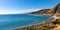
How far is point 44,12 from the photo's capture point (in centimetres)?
10631

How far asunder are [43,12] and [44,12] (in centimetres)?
111

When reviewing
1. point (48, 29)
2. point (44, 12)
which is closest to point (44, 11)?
point (44, 12)

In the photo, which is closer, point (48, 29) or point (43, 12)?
point (48, 29)

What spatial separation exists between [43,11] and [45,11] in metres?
2.77

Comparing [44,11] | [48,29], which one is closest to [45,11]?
[44,11]

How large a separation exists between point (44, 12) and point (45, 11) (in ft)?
5.83

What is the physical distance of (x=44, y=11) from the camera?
10631cm

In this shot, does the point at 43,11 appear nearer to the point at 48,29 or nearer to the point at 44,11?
the point at 44,11

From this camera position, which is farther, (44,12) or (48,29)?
(44,12)

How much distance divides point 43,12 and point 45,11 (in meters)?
1.98

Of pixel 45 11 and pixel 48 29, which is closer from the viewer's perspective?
pixel 48 29

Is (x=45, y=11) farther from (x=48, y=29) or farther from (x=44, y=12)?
(x=48, y=29)

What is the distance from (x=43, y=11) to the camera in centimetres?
10550

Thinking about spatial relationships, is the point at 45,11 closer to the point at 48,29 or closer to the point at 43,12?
the point at 43,12
